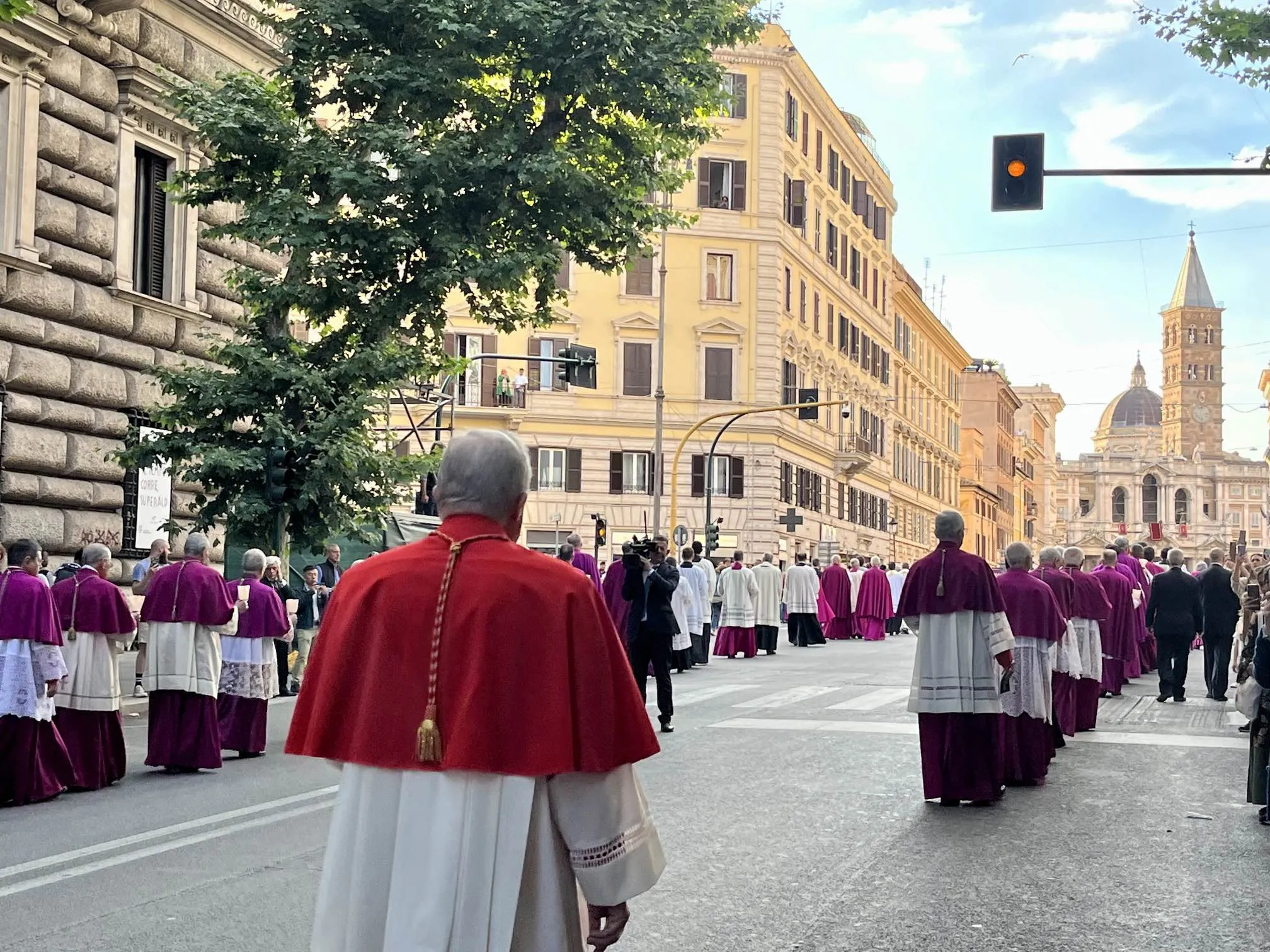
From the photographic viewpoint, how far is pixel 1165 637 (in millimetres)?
20141

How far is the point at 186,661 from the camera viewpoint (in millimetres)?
13273

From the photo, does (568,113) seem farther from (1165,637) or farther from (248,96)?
(1165,637)

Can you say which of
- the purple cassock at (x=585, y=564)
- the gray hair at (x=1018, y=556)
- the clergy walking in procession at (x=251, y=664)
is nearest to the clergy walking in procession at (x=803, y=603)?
the purple cassock at (x=585, y=564)

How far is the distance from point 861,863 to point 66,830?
484cm

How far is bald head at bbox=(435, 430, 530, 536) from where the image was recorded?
4.21 m

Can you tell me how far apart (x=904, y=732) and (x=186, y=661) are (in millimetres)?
6577

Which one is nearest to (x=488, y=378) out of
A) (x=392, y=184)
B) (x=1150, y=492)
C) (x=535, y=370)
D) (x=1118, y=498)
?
(x=535, y=370)

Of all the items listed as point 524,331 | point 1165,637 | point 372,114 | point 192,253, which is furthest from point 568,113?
point 524,331

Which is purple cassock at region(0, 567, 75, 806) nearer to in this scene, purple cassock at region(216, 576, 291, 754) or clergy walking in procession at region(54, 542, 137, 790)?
clergy walking in procession at region(54, 542, 137, 790)

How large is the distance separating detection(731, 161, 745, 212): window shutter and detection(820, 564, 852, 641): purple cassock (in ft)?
68.3

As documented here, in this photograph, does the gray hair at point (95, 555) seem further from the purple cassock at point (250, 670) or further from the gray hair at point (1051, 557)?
the gray hair at point (1051, 557)

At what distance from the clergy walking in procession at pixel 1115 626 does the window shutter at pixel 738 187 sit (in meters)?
37.0

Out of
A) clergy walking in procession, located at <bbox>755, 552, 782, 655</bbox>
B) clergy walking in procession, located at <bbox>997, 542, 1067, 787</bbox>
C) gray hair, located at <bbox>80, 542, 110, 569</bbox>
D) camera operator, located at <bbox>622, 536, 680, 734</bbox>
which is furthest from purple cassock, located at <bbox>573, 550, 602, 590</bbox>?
clergy walking in procession, located at <bbox>997, 542, 1067, 787</bbox>

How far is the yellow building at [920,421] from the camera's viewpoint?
80.0 meters
